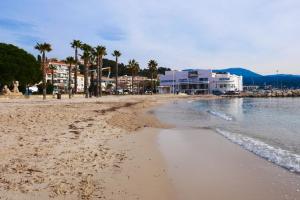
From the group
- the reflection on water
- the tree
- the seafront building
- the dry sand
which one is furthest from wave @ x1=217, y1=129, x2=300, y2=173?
the seafront building

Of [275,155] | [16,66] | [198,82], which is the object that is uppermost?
[16,66]

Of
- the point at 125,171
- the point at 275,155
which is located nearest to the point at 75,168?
the point at 125,171

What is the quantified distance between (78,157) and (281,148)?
8.92m

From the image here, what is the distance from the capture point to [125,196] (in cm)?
740

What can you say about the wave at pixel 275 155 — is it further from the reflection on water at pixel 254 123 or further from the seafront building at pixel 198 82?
the seafront building at pixel 198 82

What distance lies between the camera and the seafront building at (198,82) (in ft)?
589

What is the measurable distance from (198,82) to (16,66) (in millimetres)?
123451

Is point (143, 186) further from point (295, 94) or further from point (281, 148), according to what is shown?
point (295, 94)

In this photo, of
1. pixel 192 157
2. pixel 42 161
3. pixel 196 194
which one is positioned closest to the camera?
pixel 196 194

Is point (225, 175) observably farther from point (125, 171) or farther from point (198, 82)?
point (198, 82)

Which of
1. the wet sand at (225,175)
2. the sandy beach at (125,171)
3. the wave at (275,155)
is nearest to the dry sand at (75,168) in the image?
the sandy beach at (125,171)

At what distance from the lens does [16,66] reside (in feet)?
231

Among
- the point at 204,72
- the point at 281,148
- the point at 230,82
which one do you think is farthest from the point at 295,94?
the point at 281,148

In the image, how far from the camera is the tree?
226ft
